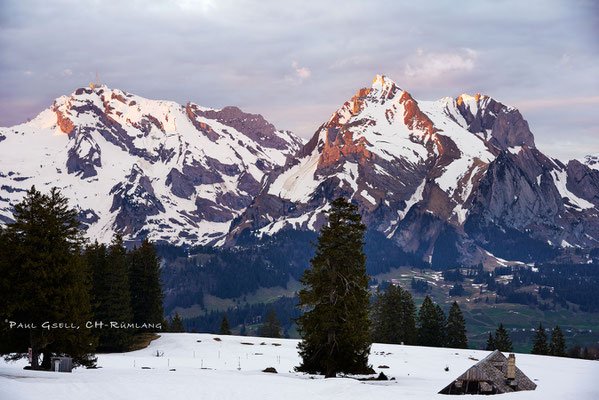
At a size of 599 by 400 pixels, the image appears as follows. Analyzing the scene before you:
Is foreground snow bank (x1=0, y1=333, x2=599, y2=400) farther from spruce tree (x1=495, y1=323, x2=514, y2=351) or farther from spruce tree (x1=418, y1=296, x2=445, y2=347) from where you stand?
spruce tree (x1=495, y1=323, x2=514, y2=351)

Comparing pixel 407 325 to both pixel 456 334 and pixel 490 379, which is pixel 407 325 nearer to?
pixel 456 334

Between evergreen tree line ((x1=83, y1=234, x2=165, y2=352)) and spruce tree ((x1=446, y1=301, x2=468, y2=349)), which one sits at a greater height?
evergreen tree line ((x1=83, y1=234, x2=165, y2=352))

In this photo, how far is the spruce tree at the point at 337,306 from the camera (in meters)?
64.5

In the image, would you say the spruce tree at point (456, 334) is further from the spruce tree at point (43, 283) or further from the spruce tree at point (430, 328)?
the spruce tree at point (43, 283)

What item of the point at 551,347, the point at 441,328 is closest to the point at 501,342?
the point at 551,347

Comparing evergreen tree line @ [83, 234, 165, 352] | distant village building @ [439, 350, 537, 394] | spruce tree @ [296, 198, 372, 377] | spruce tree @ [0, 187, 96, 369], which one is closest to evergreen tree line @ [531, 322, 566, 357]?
evergreen tree line @ [83, 234, 165, 352]

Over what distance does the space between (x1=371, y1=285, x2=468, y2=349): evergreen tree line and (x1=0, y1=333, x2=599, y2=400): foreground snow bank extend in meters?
31.5

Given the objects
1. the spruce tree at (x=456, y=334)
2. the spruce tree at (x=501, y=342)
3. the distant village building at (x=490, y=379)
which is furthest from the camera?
the spruce tree at (x=501, y=342)

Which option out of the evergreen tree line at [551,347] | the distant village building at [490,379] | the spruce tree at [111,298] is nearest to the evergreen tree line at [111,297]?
the spruce tree at [111,298]

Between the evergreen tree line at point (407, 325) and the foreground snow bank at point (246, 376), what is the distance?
31484 mm

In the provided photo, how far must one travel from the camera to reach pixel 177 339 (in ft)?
341

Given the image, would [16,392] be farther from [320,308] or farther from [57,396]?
[320,308]

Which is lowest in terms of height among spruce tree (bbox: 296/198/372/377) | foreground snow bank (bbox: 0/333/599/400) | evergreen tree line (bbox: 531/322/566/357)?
evergreen tree line (bbox: 531/322/566/357)

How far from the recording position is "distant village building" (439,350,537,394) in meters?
55.8
